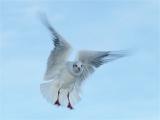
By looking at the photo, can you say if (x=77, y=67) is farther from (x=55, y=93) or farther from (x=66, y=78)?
(x=55, y=93)

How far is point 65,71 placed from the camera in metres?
2.29

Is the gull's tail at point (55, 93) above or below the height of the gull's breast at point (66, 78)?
below

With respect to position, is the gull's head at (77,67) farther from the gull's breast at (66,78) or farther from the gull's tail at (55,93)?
the gull's tail at (55,93)

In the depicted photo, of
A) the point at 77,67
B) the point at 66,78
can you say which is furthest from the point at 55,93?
the point at 77,67

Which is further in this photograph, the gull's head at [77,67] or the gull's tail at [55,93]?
the gull's tail at [55,93]

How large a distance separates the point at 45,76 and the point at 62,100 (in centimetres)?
23

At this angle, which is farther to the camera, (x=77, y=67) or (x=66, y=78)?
(x=66, y=78)

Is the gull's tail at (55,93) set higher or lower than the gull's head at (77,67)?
lower

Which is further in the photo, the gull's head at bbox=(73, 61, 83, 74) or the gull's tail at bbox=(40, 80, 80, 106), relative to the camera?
the gull's tail at bbox=(40, 80, 80, 106)

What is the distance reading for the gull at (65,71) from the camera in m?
2.22

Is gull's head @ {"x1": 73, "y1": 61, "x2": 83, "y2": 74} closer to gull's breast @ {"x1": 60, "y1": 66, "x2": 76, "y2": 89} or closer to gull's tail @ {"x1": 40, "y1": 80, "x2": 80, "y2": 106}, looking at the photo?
gull's breast @ {"x1": 60, "y1": 66, "x2": 76, "y2": 89}

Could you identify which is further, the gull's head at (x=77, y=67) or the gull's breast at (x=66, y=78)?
the gull's breast at (x=66, y=78)

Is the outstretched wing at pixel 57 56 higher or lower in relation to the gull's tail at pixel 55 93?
higher

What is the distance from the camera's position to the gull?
7.28ft
